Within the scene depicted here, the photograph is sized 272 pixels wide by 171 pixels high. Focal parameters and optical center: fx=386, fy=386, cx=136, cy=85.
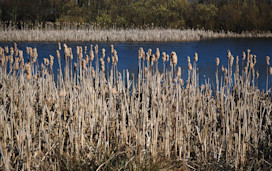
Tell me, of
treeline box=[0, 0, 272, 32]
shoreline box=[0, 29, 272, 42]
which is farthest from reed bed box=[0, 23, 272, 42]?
treeline box=[0, 0, 272, 32]

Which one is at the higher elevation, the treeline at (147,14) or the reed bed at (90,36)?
the treeline at (147,14)

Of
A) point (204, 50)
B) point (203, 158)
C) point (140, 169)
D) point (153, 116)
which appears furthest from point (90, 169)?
point (204, 50)

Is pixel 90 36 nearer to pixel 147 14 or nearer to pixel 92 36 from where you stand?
pixel 92 36

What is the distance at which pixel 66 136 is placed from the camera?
3646 mm

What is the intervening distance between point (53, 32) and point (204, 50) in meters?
7.84

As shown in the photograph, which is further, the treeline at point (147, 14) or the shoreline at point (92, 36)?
the treeline at point (147, 14)

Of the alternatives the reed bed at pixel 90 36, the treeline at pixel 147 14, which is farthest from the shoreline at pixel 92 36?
the treeline at pixel 147 14

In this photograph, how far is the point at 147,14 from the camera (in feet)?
88.1

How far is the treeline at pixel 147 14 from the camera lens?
23859 millimetres

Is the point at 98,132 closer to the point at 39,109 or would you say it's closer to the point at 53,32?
the point at 39,109

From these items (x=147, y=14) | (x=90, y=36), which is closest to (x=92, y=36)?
(x=90, y=36)

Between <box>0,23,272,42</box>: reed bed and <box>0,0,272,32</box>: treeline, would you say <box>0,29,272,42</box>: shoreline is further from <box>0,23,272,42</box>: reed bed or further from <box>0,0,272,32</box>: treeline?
<box>0,0,272,32</box>: treeline

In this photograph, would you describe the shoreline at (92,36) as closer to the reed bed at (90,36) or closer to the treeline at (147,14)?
the reed bed at (90,36)

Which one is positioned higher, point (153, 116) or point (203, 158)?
point (153, 116)
